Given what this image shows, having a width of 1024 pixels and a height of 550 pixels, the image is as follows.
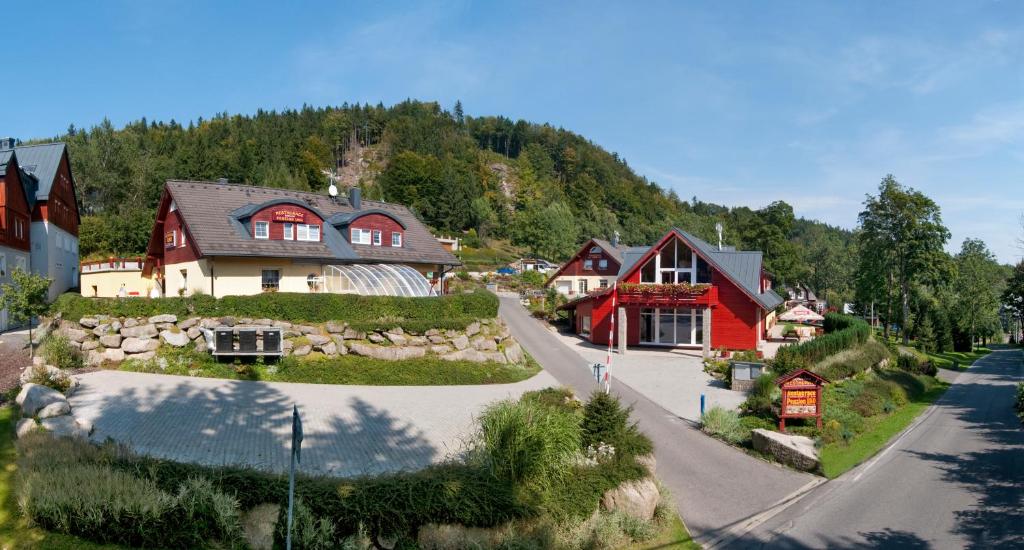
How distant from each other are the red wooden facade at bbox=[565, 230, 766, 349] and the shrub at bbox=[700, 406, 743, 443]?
14041 mm

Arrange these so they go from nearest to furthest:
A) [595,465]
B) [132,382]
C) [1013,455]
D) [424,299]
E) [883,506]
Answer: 1. [595,465]
2. [883,506]
3. [1013,455]
4. [132,382]
5. [424,299]

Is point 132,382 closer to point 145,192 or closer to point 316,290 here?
point 316,290

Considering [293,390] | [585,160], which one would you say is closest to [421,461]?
[293,390]

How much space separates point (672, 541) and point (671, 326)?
2452 cm

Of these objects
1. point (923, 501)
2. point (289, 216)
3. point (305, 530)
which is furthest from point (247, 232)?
point (923, 501)

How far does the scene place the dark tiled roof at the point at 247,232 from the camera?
24.6 meters

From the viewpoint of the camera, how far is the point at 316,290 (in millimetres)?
26875

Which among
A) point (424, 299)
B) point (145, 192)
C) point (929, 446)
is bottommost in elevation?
point (929, 446)

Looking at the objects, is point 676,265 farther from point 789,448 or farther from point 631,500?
point 631,500

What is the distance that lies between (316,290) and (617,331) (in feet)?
54.2

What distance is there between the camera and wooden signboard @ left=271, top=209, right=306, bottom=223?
26297 millimetres

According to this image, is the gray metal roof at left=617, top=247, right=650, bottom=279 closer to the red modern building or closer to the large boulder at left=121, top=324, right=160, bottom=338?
the red modern building

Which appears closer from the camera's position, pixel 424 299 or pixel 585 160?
pixel 424 299

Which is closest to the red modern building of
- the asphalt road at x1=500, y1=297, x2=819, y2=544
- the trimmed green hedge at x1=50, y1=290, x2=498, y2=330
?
the trimmed green hedge at x1=50, y1=290, x2=498, y2=330
